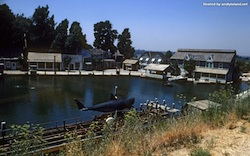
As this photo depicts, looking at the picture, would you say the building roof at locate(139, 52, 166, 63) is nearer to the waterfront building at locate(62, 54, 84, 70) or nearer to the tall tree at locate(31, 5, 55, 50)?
the waterfront building at locate(62, 54, 84, 70)

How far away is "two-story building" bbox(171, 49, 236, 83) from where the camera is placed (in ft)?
164

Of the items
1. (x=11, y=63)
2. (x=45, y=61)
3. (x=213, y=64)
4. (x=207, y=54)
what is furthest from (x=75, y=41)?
(x=213, y=64)

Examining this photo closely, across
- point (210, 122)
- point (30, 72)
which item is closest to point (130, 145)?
point (210, 122)

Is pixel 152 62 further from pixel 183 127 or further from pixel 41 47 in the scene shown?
pixel 183 127

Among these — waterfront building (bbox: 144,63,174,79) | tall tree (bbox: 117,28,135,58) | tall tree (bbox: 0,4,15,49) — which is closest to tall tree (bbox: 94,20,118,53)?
tall tree (bbox: 117,28,135,58)

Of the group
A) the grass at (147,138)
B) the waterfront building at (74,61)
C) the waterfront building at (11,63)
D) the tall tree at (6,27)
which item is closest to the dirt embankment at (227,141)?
the grass at (147,138)

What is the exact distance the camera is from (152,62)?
214 feet

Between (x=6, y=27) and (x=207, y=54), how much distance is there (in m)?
49.8

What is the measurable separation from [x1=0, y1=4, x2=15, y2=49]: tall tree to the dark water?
A: 17.0 meters

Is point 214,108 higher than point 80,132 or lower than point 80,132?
higher

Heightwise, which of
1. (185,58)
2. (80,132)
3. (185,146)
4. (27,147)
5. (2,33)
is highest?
(2,33)

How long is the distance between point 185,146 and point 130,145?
4.76ft

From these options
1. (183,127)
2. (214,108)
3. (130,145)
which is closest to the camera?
(130,145)

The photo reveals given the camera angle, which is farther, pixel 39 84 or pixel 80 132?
pixel 39 84
